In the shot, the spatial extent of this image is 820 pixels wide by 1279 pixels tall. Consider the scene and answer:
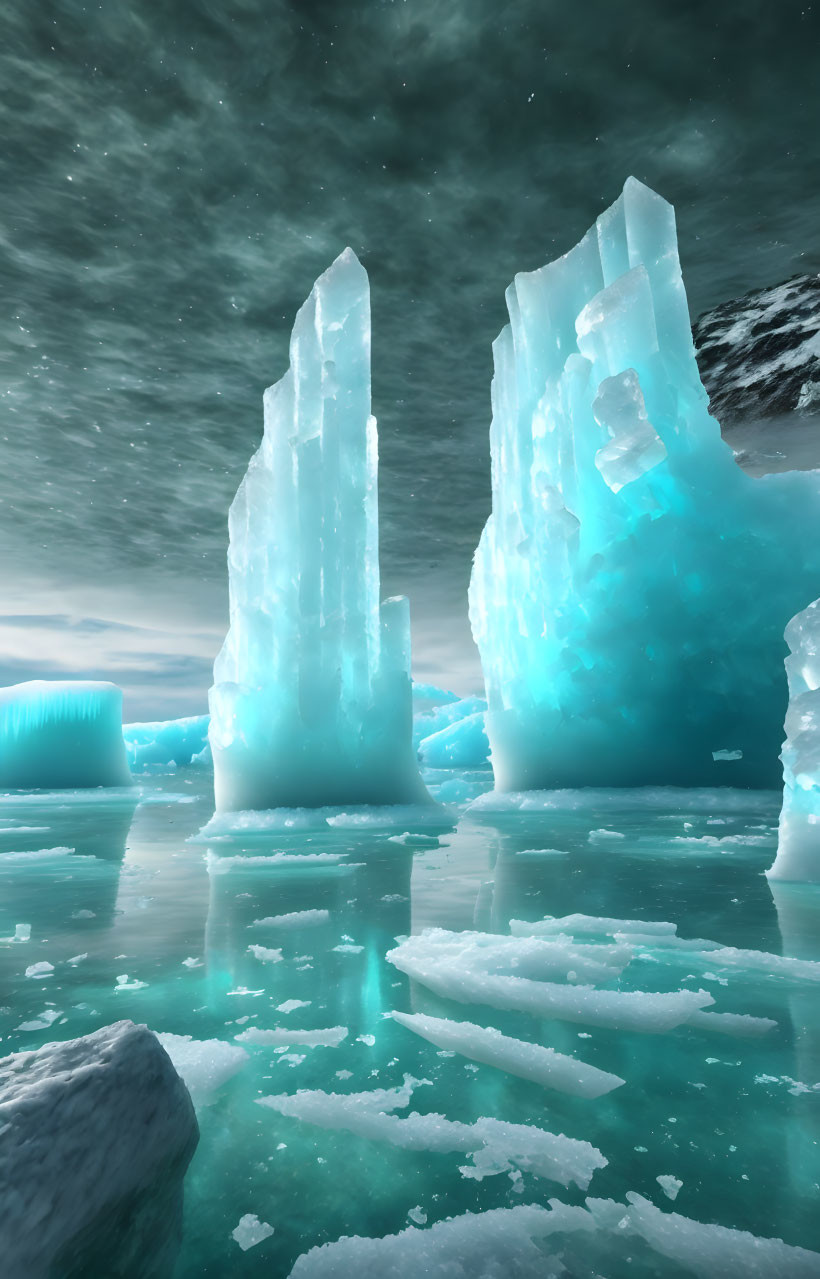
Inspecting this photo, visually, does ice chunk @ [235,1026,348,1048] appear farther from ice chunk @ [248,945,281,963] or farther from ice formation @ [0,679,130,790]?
ice formation @ [0,679,130,790]

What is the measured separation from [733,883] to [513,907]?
4.63ft

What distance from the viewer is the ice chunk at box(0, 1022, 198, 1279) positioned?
1.07 meters

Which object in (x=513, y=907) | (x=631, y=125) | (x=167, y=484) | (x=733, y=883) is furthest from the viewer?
(x=167, y=484)

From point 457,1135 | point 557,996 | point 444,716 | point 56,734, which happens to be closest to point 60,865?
point 557,996

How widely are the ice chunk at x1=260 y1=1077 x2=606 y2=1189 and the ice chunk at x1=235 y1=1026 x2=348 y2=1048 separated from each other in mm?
314

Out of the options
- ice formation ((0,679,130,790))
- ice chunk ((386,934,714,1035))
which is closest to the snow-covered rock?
ice chunk ((386,934,714,1035))

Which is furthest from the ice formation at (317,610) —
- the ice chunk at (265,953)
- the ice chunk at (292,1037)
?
the ice chunk at (292,1037)

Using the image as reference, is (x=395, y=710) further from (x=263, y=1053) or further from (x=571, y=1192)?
(x=571, y=1192)

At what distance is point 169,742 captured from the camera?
25.8 metres

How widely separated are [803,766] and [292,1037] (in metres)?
3.20

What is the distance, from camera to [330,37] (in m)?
5.51

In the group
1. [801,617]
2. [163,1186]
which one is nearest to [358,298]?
[801,617]

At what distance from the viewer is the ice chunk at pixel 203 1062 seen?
179 cm

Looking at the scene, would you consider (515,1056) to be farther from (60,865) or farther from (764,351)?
(764,351)
